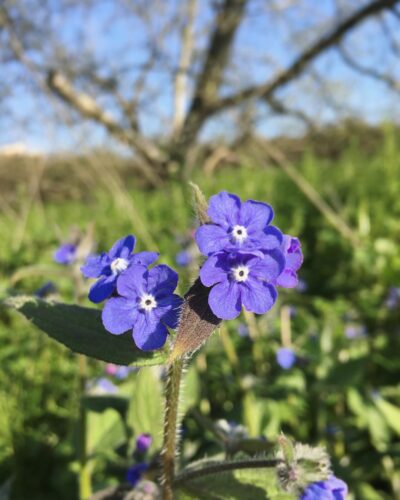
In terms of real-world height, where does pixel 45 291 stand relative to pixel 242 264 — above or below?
above

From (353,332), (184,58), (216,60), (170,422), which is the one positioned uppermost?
(184,58)

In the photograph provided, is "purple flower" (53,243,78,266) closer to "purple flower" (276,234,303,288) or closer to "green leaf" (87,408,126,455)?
"green leaf" (87,408,126,455)

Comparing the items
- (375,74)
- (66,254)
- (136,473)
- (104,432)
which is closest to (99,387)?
(104,432)

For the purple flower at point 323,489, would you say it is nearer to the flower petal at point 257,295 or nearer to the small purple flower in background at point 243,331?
the flower petal at point 257,295

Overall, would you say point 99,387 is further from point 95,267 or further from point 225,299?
point 225,299

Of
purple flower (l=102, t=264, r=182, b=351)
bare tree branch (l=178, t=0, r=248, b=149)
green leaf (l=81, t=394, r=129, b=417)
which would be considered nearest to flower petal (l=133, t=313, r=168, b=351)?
purple flower (l=102, t=264, r=182, b=351)

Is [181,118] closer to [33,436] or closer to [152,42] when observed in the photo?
[152,42]

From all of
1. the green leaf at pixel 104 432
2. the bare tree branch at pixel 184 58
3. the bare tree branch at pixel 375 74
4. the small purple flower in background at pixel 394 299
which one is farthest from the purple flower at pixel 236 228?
the bare tree branch at pixel 184 58
